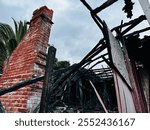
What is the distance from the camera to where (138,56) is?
114 inches

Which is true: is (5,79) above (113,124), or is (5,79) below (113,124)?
above

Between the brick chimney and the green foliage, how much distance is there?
23.0 feet

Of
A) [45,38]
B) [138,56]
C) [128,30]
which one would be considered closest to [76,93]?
[45,38]

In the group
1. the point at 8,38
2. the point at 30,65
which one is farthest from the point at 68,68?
the point at 8,38

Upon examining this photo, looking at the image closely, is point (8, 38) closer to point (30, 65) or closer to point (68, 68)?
point (30, 65)

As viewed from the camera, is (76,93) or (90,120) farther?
(76,93)

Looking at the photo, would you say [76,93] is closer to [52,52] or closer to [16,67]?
[16,67]

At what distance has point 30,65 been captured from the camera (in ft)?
11.4

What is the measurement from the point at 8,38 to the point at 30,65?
9031 mm

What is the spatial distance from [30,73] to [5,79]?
939 mm

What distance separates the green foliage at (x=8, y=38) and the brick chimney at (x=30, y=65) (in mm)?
7018

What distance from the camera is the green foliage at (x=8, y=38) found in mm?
10969

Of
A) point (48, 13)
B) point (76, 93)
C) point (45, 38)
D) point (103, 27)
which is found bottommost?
point (76, 93)

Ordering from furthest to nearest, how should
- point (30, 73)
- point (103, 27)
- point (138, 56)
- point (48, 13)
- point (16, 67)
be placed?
point (48, 13), point (16, 67), point (30, 73), point (138, 56), point (103, 27)
